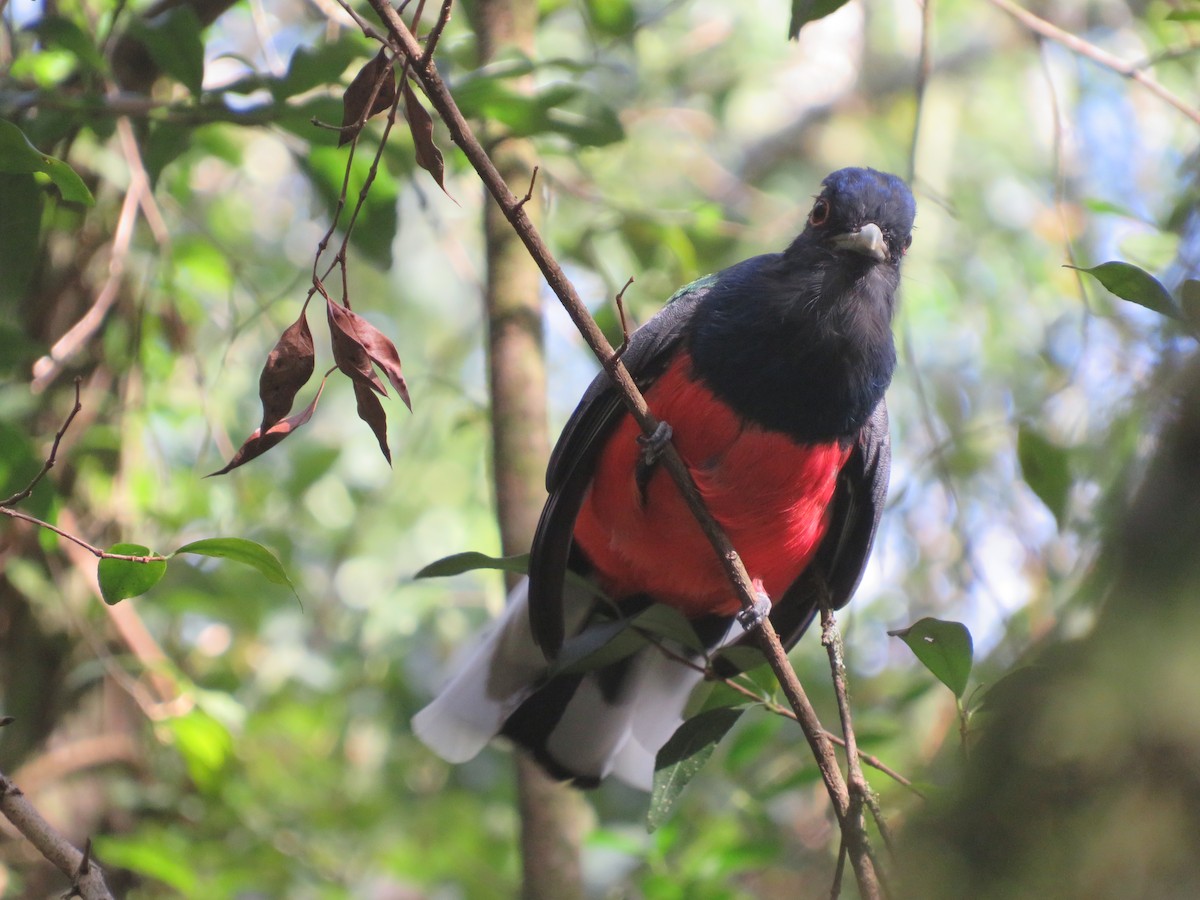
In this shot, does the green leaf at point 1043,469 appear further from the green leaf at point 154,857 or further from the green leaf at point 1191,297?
the green leaf at point 154,857

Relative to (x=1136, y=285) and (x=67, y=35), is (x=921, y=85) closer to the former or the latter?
(x=1136, y=285)

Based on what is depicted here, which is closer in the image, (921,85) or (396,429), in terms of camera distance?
(921,85)

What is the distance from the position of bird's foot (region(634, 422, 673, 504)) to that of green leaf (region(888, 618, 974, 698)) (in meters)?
0.67

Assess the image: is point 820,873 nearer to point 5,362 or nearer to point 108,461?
point 108,461

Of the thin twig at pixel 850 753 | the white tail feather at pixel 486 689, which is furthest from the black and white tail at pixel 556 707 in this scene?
the thin twig at pixel 850 753

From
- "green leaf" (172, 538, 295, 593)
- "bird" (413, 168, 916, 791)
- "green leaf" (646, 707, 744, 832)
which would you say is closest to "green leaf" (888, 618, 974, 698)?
"green leaf" (646, 707, 744, 832)

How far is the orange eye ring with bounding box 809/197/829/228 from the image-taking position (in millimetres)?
3598

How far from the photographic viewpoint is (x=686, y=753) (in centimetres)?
269

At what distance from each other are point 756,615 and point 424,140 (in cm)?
110

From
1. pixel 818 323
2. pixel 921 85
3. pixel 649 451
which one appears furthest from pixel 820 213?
pixel 649 451

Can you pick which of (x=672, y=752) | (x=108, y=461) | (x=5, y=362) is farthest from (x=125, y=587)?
(x=108, y=461)

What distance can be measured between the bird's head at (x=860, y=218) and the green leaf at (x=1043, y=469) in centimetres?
79

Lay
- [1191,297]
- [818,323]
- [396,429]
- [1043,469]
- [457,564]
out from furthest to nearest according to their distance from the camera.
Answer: [396,429] < [818,323] < [1043,469] < [457,564] < [1191,297]

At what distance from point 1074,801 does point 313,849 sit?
4.52 m
